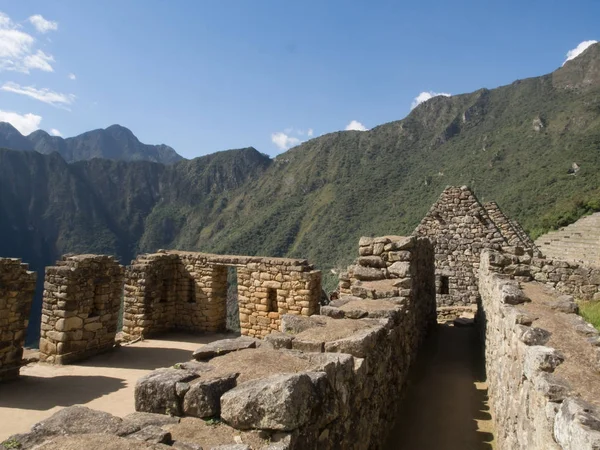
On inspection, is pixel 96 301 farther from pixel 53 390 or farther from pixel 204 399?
pixel 204 399

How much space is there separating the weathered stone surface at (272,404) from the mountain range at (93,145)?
519 ft

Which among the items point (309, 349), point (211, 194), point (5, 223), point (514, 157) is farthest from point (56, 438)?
point (5, 223)

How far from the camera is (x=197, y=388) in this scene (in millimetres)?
2818

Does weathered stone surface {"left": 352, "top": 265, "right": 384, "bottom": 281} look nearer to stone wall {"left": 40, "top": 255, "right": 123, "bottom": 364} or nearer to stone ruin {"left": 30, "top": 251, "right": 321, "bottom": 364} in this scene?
stone ruin {"left": 30, "top": 251, "right": 321, "bottom": 364}

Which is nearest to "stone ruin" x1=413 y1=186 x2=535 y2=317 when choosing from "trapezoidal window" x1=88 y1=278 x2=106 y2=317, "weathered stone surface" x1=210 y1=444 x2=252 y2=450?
"trapezoidal window" x1=88 y1=278 x2=106 y2=317

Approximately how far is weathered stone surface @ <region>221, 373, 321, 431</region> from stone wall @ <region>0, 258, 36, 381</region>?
6.90m

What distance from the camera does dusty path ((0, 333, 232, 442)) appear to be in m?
6.49

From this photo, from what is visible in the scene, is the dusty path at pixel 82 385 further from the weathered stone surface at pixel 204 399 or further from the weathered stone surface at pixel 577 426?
the weathered stone surface at pixel 577 426

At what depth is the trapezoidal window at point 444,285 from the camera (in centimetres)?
1415

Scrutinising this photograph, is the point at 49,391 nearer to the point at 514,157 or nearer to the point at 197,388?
the point at 197,388

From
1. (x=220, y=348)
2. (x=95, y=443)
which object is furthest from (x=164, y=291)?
(x=95, y=443)

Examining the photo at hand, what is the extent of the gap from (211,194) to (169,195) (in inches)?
619

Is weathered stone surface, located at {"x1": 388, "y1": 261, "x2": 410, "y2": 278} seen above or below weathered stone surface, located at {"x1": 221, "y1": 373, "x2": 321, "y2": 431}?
above

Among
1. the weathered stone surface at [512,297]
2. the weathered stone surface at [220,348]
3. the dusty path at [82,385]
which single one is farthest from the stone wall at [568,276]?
the dusty path at [82,385]
